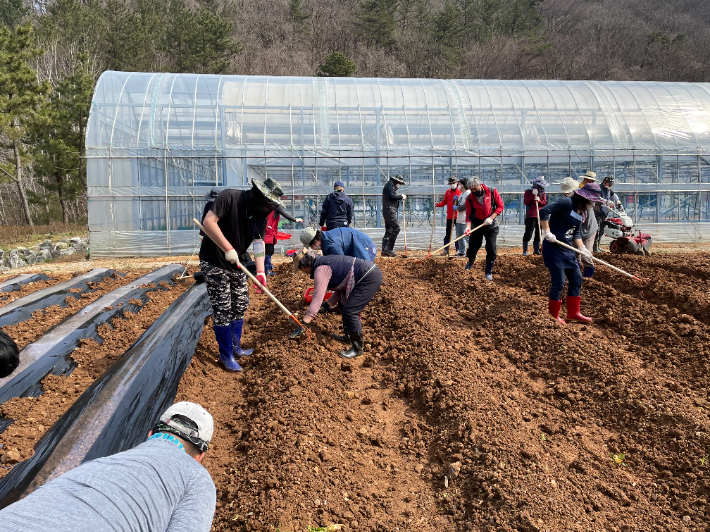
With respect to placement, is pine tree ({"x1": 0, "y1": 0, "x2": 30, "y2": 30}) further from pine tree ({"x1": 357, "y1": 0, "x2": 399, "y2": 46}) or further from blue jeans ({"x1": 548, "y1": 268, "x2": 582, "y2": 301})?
blue jeans ({"x1": 548, "y1": 268, "x2": 582, "y2": 301})

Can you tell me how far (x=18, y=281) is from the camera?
8.63 m

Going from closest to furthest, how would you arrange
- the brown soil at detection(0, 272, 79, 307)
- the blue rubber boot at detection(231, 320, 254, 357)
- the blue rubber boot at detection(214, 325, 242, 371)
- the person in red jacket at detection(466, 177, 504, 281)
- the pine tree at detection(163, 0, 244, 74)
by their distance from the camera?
the blue rubber boot at detection(214, 325, 242, 371) < the blue rubber boot at detection(231, 320, 254, 357) < the brown soil at detection(0, 272, 79, 307) < the person in red jacket at detection(466, 177, 504, 281) < the pine tree at detection(163, 0, 244, 74)

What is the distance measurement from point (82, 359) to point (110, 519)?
382 centimetres

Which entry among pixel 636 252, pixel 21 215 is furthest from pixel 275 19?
pixel 636 252

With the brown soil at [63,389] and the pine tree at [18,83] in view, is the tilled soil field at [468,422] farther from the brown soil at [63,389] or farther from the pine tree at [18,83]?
the pine tree at [18,83]

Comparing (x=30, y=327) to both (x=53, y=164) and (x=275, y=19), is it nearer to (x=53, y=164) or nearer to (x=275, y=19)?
(x=53, y=164)

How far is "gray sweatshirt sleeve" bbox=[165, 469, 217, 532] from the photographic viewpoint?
5.03 ft

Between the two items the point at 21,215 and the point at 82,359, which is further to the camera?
the point at 21,215

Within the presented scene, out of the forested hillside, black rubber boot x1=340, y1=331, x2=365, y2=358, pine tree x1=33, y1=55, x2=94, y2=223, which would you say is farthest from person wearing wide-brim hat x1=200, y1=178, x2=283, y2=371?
pine tree x1=33, y1=55, x2=94, y2=223

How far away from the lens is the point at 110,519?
1325 mm

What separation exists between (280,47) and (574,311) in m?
49.6

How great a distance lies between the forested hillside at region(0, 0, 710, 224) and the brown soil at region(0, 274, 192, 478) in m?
16.1

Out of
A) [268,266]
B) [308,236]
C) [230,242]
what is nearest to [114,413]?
[230,242]

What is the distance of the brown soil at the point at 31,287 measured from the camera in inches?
289
